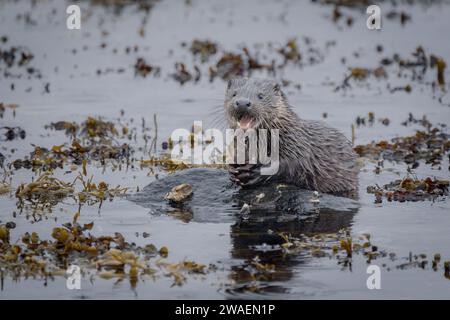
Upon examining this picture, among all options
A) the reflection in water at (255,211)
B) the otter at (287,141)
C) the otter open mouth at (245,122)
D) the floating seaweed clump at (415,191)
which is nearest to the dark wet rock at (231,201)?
the reflection in water at (255,211)

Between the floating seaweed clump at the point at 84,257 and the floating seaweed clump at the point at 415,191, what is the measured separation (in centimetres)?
330

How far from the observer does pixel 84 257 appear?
26.6ft

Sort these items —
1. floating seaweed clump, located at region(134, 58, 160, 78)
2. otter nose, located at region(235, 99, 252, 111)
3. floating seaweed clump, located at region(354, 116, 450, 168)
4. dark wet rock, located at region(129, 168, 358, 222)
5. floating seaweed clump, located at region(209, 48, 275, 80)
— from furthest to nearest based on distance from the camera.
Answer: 1. floating seaweed clump, located at region(134, 58, 160, 78)
2. floating seaweed clump, located at region(209, 48, 275, 80)
3. floating seaweed clump, located at region(354, 116, 450, 168)
4. dark wet rock, located at region(129, 168, 358, 222)
5. otter nose, located at region(235, 99, 252, 111)

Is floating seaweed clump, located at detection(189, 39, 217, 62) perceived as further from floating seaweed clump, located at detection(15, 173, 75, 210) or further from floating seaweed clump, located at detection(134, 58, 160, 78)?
floating seaweed clump, located at detection(15, 173, 75, 210)

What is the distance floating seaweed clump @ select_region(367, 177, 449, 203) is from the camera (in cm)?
1052

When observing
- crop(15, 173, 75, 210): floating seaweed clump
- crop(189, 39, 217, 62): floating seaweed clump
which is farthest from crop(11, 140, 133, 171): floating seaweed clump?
crop(189, 39, 217, 62): floating seaweed clump

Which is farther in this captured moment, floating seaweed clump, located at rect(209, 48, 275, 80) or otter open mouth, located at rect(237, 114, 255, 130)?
floating seaweed clump, located at rect(209, 48, 275, 80)

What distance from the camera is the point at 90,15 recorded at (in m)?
26.5

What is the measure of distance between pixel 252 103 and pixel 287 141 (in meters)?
0.71

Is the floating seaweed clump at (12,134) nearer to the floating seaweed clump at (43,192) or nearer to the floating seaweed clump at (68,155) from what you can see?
the floating seaweed clump at (68,155)

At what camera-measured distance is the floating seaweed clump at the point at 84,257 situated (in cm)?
770

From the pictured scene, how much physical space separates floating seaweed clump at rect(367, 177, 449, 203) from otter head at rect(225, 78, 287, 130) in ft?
5.17

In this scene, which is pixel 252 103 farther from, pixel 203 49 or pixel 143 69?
pixel 203 49
